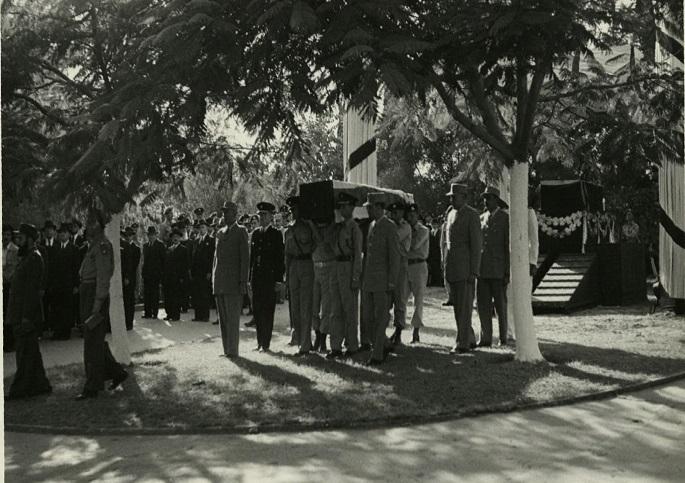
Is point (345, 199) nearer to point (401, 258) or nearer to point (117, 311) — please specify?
point (401, 258)

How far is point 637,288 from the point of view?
752 inches

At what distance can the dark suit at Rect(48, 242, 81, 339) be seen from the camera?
15.8m

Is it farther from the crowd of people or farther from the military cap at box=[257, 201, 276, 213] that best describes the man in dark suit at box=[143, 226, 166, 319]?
the military cap at box=[257, 201, 276, 213]

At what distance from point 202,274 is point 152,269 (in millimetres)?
1516

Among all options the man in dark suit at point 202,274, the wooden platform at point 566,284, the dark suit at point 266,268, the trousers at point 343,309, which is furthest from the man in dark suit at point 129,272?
the wooden platform at point 566,284

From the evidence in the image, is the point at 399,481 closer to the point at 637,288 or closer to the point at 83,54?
the point at 83,54

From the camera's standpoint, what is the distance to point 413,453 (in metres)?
6.39

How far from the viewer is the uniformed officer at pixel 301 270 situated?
12070 mm

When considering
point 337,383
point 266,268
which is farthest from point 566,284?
point 337,383

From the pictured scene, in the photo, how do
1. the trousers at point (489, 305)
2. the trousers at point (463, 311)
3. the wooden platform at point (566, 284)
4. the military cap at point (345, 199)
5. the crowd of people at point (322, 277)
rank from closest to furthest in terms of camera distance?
the crowd of people at point (322, 277) < the military cap at point (345, 199) < the trousers at point (463, 311) < the trousers at point (489, 305) < the wooden platform at point (566, 284)

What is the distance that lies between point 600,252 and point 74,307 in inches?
443

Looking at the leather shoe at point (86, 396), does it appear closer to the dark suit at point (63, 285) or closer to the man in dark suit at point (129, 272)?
the dark suit at point (63, 285)

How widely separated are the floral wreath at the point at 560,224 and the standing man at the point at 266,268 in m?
8.80

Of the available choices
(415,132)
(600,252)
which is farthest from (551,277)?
(415,132)
